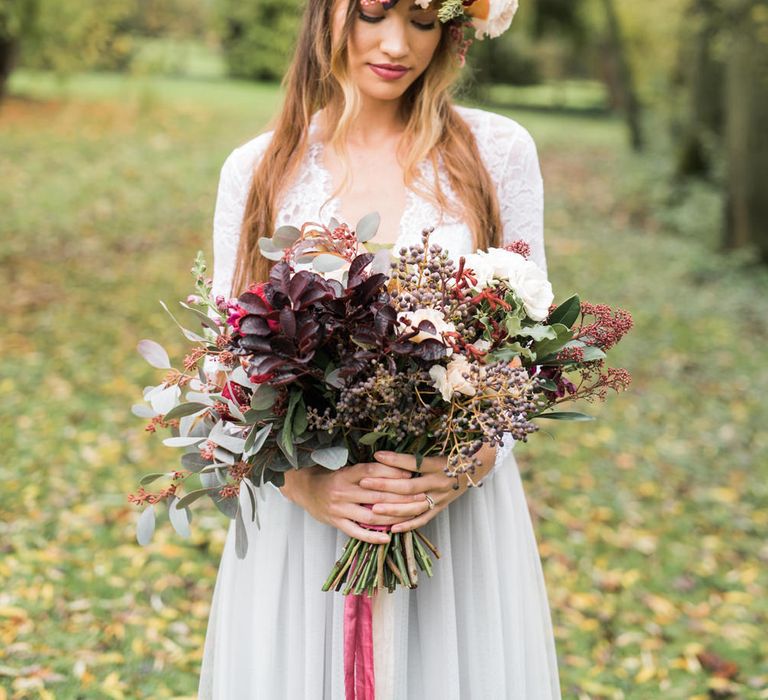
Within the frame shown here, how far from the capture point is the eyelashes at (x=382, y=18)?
7.36 feet

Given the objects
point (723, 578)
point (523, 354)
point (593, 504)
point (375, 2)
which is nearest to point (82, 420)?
point (593, 504)

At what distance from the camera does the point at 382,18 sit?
2236 mm

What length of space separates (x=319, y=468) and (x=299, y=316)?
517 mm

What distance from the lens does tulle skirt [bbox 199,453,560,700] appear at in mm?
2107

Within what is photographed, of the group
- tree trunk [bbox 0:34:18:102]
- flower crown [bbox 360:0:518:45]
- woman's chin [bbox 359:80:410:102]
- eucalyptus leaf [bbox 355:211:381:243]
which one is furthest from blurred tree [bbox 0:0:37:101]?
eucalyptus leaf [bbox 355:211:381:243]

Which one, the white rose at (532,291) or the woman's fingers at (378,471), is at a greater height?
the white rose at (532,291)

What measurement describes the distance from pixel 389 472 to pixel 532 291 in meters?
0.48

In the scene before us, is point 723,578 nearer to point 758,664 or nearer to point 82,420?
point 758,664

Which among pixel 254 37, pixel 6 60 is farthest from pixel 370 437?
pixel 254 37

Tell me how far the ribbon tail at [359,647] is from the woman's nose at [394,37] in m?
1.31

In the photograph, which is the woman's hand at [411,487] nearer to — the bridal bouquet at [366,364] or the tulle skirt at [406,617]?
the bridal bouquet at [366,364]

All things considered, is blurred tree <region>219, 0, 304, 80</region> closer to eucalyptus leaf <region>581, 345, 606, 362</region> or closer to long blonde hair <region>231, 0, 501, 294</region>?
long blonde hair <region>231, 0, 501, 294</region>

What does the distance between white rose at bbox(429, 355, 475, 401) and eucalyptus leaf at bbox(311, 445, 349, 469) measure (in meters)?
0.25

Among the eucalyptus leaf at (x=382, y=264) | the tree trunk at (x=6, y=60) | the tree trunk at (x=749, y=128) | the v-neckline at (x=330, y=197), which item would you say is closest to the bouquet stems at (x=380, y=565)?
the eucalyptus leaf at (x=382, y=264)
